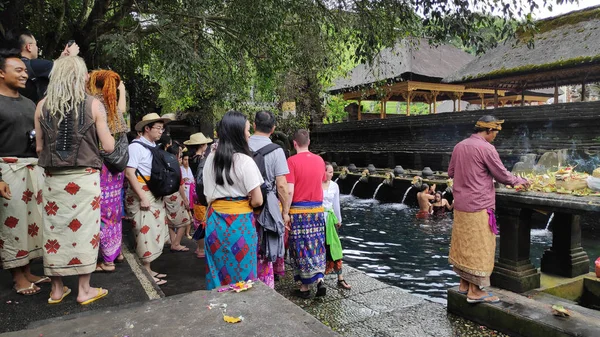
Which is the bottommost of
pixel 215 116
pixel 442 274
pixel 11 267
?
pixel 442 274

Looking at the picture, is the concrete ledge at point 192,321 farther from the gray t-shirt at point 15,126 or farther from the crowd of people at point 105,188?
the gray t-shirt at point 15,126

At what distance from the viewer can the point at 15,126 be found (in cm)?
345

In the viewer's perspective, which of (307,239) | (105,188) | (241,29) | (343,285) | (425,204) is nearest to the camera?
(105,188)

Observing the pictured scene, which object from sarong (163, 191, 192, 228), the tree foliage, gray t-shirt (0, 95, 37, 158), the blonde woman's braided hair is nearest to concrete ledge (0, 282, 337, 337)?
the blonde woman's braided hair

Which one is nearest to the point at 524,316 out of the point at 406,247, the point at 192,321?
the point at 192,321

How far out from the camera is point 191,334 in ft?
5.89

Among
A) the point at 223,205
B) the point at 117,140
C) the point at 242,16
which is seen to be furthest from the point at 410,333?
the point at 242,16

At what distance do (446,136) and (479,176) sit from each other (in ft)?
40.6

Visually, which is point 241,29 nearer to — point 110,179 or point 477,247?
point 110,179

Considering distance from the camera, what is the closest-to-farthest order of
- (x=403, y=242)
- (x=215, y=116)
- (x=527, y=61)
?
(x=403, y=242) → (x=215, y=116) → (x=527, y=61)

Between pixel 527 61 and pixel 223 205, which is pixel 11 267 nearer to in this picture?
pixel 223 205

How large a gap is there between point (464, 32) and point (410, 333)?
480 cm

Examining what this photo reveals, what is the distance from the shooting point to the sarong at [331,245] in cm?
489

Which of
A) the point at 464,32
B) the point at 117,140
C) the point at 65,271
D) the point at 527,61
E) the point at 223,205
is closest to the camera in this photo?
the point at 65,271
